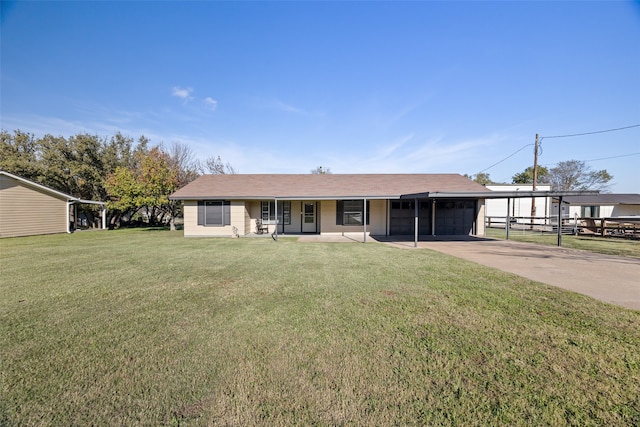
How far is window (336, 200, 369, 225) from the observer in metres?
14.9

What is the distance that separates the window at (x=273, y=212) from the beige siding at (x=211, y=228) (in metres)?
1.51

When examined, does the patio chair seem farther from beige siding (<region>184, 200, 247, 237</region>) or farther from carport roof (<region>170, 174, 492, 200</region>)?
carport roof (<region>170, 174, 492, 200</region>)

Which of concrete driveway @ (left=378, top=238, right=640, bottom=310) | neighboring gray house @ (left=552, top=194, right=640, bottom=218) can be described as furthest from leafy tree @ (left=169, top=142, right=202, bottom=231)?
neighboring gray house @ (left=552, top=194, right=640, bottom=218)

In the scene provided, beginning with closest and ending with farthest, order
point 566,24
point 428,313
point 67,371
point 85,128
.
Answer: point 67,371
point 428,313
point 566,24
point 85,128

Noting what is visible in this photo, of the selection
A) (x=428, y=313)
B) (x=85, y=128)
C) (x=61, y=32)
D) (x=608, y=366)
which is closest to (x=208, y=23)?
(x=61, y=32)

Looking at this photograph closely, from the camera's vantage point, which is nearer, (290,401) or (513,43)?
(290,401)

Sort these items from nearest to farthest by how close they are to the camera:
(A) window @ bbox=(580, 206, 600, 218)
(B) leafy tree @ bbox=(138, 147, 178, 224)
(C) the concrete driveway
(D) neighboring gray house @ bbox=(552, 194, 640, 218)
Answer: (C) the concrete driveway, (B) leafy tree @ bbox=(138, 147, 178, 224), (D) neighboring gray house @ bbox=(552, 194, 640, 218), (A) window @ bbox=(580, 206, 600, 218)

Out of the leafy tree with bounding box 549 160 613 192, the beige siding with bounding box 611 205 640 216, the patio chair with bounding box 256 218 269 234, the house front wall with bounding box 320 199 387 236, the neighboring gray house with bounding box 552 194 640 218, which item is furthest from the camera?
the leafy tree with bounding box 549 160 613 192

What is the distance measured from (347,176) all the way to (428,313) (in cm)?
1542

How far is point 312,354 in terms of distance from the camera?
2.82 meters

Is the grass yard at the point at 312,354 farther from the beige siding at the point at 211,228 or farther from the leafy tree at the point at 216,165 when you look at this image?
the leafy tree at the point at 216,165

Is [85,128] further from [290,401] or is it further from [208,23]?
[290,401]

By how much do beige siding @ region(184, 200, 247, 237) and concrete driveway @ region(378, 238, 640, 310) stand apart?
10637 millimetres

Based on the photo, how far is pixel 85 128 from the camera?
2267cm
